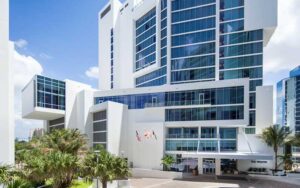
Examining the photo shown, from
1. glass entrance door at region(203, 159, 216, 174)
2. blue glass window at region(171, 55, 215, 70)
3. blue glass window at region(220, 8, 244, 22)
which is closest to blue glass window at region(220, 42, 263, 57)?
blue glass window at region(171, 55, 215, 70)

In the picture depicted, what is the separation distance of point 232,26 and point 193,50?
8.26 m

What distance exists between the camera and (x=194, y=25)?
50.2 metres

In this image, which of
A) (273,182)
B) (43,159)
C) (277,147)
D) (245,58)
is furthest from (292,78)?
(43,159)

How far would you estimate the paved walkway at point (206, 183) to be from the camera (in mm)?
29734

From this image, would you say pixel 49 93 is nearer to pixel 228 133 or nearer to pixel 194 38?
pixel 194 38

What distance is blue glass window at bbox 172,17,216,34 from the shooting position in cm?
4906

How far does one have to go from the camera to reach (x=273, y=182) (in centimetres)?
3133

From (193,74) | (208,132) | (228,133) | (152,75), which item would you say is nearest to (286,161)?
(228,133)

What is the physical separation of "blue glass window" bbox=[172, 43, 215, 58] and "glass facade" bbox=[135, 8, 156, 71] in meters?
5.29

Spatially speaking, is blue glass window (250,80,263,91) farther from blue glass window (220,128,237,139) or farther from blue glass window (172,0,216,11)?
blue glass window (172,0,216,11)

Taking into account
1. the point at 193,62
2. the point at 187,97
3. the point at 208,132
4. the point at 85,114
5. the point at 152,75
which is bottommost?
the point at 208,132

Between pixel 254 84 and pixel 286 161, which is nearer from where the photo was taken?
pixel 286 161

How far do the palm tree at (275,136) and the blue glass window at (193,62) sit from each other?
16.7m

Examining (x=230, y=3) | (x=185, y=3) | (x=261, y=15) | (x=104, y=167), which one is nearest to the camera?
(x=104, y=167)
